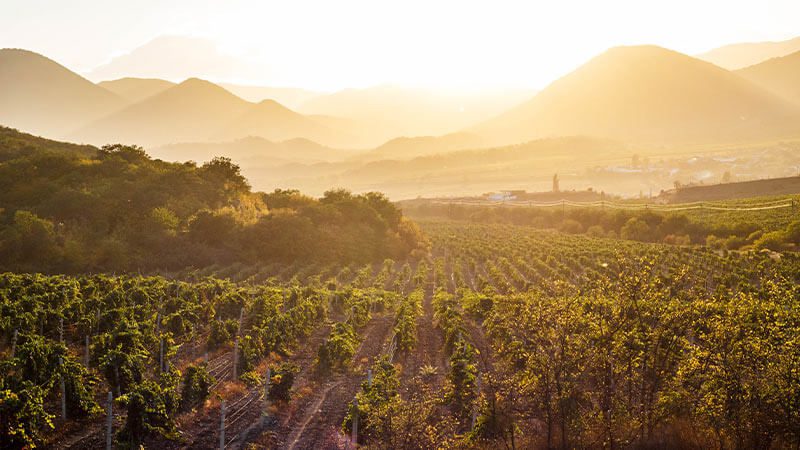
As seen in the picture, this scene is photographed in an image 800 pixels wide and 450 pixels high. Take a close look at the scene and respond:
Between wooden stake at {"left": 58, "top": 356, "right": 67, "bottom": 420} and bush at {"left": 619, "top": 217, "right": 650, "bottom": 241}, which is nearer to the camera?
wooden stake at {"left": 58, "top": 356, "right": 67, "bottom": 420}

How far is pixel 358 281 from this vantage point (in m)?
43.7

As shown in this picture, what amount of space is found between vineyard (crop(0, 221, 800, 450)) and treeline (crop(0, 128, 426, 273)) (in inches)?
702

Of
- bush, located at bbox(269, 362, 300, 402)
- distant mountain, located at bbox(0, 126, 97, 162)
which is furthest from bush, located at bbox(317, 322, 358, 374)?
distant mountain, located at bbox(0, 126, 97, 162)

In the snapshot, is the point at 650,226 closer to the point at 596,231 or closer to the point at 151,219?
the point at 596,231

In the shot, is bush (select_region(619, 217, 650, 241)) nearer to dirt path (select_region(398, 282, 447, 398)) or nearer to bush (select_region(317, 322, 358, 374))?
dirt path (select_region(398, 282, 447, 398))

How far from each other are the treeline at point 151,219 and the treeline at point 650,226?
34.3 meters

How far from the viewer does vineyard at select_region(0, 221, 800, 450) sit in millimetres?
12391

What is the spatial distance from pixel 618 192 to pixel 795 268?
568 ft

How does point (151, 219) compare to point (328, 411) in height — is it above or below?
above

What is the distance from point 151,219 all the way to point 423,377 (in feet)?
127

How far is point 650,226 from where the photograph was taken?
77.5 m

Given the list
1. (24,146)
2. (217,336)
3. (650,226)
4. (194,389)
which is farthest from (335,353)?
(650,226)

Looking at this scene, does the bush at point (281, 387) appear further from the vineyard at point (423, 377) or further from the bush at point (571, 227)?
the bush at point (571, 227)

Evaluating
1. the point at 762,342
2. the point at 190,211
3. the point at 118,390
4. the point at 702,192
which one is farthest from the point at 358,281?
the point at 702,192
